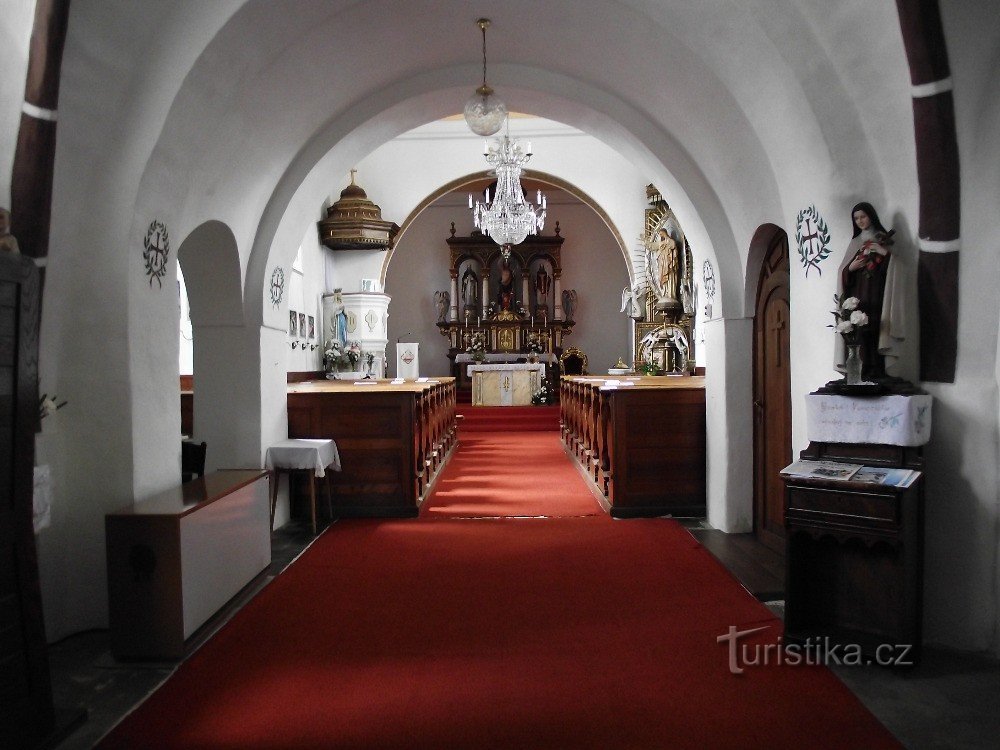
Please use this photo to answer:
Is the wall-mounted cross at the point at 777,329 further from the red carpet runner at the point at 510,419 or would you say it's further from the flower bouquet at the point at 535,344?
the flower bouquet at the point at 535,344

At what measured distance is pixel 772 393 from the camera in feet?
17.9

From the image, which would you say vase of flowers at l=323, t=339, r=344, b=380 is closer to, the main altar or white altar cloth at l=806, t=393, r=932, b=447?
the main altar

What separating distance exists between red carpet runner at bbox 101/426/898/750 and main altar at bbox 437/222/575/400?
37.0 ft

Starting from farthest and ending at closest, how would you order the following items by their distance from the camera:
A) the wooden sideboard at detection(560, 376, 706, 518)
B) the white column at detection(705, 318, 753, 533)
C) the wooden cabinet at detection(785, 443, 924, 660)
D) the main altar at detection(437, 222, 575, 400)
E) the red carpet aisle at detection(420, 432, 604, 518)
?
the main altar at detection(437, 222, 575, 400), the red carpet aisle at detection(420, 432, 604, 518), the wooden sideboard at detection(560, 376, 706, 518), the white column at detection(705, 318, 753, 533), the wooden cabinet at detection(785, 443, 924, 660)

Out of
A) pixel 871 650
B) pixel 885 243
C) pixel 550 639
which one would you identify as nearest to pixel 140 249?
pixel 550 639

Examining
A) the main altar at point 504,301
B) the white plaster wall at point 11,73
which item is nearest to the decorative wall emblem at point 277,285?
the white plaster wall at point 11,73

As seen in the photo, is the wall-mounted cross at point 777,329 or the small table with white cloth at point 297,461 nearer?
the wall-mounted cross at point 777,329

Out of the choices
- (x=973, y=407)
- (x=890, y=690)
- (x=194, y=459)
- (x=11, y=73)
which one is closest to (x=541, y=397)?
(x=194, y=459)

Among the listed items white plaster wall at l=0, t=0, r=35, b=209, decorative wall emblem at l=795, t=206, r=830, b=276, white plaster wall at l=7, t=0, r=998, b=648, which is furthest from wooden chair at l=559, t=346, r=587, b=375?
white plaster wall at l=0, t=0, r=35, b=209

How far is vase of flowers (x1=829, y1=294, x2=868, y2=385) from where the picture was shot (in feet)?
11.8

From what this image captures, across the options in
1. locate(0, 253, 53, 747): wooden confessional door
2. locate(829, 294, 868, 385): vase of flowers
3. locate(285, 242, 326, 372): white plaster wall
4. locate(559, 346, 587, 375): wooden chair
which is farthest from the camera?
locate(559, 346, 587, 375): wooden chair

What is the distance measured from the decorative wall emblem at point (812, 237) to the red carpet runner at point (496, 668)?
1983 millimetres

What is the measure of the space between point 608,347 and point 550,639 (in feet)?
45.9

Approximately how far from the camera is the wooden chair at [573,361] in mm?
16188
